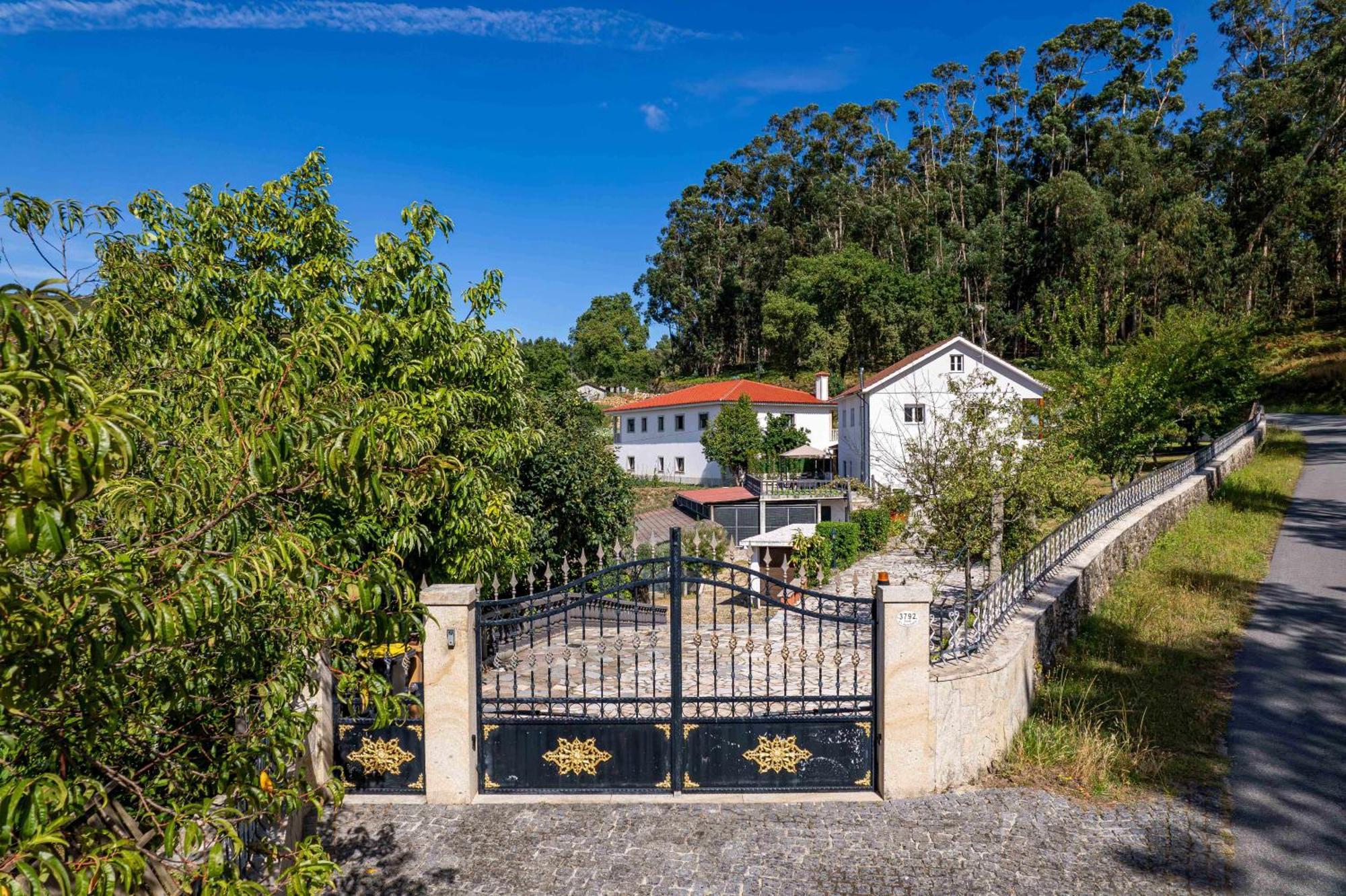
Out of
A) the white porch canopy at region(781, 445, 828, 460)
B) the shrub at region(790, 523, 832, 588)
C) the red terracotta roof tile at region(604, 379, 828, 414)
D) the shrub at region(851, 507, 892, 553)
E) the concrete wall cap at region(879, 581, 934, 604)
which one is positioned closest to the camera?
the concrete wall cap at region(879, 581, 934, 604)

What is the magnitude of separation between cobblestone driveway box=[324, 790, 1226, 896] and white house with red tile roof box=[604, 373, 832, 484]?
3519 cm

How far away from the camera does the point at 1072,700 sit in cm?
839

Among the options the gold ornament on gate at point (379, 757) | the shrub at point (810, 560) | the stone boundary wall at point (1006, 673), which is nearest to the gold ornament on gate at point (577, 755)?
the gold ornament on gate at point (379, 757)

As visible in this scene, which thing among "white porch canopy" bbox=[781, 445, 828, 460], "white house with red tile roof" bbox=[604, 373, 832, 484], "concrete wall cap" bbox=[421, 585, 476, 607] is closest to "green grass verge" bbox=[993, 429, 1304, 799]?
"concrete wall cap" bbox=[421, 585, 476, 607]

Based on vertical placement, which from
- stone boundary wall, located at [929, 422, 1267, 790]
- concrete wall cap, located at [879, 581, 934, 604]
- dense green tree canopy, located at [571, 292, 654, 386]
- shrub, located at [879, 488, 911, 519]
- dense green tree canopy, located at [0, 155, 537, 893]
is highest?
dense green tree canopy, located at [571, 292, 654, 386]

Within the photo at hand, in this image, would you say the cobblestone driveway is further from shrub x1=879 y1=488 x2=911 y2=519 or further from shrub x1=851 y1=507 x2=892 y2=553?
shrub x1=851 y1=507 x2=892 y2=553

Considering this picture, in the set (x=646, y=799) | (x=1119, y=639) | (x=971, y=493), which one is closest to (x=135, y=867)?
(x=646, y=799)

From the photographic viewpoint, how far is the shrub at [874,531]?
27.0m

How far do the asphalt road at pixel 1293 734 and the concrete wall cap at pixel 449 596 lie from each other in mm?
6311

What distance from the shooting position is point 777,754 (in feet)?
22.9

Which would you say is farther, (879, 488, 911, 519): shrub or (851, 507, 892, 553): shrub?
(851, 507, 892, 553): shrub

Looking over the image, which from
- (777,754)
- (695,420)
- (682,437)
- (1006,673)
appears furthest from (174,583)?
(682,437)

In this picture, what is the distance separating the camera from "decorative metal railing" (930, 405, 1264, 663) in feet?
24.8

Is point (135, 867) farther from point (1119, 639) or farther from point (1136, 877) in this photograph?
point (1119, 639)
